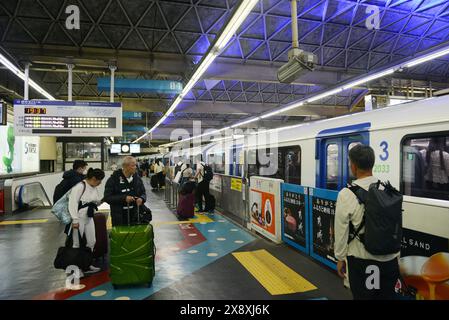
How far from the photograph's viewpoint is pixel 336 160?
5.33m

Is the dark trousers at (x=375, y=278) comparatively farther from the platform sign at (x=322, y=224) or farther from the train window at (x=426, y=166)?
the train window at (x=426, y=166)

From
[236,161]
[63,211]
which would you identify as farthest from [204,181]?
[63,211]

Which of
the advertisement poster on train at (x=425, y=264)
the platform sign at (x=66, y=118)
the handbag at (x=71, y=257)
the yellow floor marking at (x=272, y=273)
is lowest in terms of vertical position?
the yellow floor marking at (x=272, y=273)

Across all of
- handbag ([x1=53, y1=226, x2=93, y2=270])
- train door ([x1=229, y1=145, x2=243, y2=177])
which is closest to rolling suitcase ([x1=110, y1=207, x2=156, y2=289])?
handbag ([x1=53, y1=226, x2=93, y2=270])

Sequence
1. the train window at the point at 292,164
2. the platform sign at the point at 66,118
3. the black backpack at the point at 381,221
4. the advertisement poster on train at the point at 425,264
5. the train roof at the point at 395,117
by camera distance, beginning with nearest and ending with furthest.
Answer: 1. the black backpack at the point at 381,221
2. the advertisement poster on train at the point at 425,264
3. the train roof at the point at 395,117
4. the train window at the point at 292,164
5. the platform sign at the point at 66,118

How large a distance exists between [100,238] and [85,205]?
0.91 metres

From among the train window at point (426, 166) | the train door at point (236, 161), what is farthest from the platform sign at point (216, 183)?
the train window at point (426, 166)

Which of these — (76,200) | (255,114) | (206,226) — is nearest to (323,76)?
(255,114)

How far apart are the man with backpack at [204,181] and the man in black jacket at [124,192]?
15.1 ft

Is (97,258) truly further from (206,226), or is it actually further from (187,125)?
(187,125)

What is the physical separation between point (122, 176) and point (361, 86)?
974 centimetres

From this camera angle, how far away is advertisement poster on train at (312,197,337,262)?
4103 millimetres

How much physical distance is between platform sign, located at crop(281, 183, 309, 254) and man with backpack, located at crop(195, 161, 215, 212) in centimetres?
383

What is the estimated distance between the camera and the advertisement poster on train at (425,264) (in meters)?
2.58
